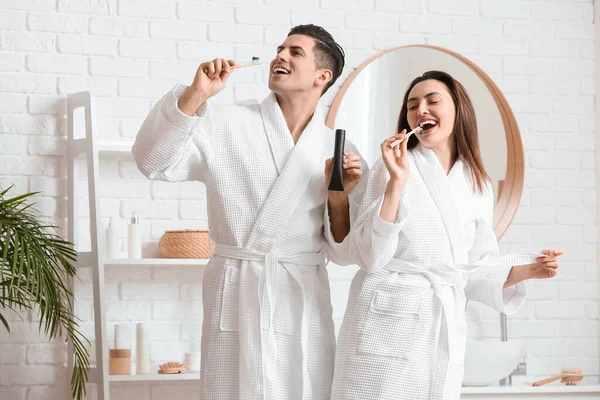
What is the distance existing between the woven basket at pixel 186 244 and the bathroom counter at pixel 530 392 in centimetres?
102

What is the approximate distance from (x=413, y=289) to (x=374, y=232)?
0.17 metres

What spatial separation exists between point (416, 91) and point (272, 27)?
3.90ft

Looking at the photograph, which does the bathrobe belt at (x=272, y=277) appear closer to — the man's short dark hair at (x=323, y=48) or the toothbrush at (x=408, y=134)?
the toothbrush at (x=408, y=134)

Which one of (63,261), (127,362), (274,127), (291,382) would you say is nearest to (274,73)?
(274,127)

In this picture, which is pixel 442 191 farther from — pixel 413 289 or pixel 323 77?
pixel 323 77

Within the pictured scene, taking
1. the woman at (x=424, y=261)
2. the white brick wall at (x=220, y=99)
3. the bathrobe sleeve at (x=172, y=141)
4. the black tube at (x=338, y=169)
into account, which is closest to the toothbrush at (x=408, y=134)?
the woman at (x=424, y=261)

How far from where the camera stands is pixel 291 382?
208 centimetres

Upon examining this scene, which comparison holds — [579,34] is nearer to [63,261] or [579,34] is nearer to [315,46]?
[315,46]

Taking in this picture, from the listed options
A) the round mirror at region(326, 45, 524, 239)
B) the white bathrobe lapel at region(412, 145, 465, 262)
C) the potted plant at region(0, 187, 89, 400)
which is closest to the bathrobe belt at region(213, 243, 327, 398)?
the white bathrobe lapel at region(412, 145, 465, 262)

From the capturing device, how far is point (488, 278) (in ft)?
7.34

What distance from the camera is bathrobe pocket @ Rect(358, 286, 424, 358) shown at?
201 centimetres

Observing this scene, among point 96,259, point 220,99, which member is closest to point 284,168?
point 96,259

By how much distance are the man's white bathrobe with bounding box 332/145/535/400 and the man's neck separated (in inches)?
9.7

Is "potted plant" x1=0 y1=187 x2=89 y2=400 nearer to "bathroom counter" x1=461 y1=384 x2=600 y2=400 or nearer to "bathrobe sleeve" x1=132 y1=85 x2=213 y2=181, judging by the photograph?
"bathrobe sleeve" x1=132 y1=85 x2=213 y2=181
